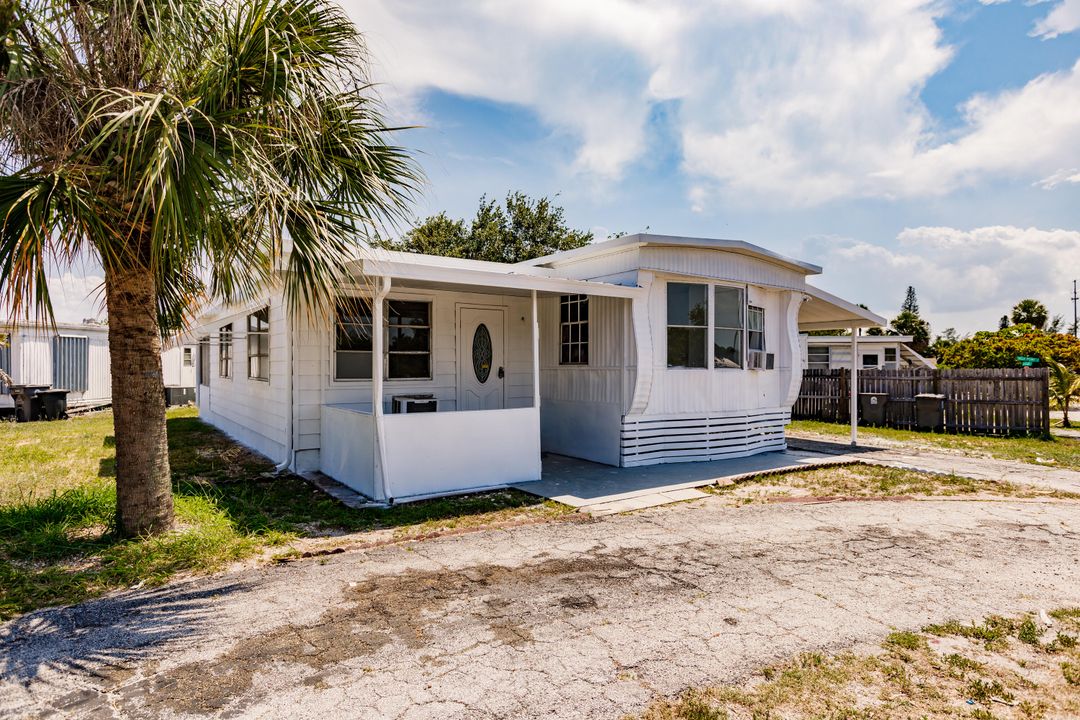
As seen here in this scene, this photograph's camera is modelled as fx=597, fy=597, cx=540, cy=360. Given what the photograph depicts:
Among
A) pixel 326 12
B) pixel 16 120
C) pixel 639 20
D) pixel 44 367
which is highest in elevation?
pixel 639 20

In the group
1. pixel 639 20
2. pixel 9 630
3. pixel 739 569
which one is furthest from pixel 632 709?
pixel 639 20

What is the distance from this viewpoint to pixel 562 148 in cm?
1583

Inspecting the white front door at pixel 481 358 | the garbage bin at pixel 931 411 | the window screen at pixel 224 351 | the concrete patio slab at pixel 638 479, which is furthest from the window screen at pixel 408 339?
the garbage bin at pixel 931 411

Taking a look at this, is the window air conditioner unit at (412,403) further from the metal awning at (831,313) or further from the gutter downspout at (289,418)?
the metal awning at (831,313)

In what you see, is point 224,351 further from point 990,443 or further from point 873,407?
point 990,443

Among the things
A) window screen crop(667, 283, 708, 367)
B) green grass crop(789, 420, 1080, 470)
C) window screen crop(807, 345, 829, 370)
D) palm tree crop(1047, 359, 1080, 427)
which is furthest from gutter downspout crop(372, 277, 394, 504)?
window screen crop(807, 345, 829, 370)

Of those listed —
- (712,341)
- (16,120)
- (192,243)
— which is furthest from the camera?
(712,341)

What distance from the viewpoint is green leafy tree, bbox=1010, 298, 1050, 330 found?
37.3 m

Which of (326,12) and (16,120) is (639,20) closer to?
(326,12)

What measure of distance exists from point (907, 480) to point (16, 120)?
10.0 m

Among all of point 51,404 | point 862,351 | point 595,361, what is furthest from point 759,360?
point 862,351

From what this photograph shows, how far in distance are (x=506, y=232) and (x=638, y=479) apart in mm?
21365

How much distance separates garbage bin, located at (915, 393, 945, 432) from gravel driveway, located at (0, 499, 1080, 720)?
29.3 ft

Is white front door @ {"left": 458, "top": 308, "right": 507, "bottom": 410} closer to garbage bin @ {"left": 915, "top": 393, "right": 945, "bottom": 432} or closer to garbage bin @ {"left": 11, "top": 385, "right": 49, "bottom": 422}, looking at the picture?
garbage bin @ {"left": 915, "top": 393, "right": 945, "bottom": 432}
